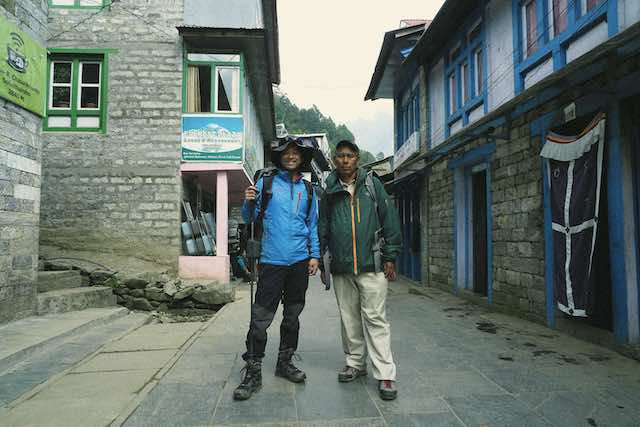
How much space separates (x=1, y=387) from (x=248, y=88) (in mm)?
10092

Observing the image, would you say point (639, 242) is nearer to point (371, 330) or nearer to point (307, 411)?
point (371, 330)

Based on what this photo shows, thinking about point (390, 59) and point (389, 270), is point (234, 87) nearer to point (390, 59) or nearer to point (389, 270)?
point (390, 59)

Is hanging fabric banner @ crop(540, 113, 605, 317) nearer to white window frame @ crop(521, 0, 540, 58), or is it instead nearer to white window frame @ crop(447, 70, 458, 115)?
white window frame @ crop(521, 0, 540, 58)

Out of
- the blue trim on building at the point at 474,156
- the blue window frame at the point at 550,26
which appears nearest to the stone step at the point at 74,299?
the blue trim on building at the point at 474,156

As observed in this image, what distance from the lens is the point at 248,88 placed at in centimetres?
1201

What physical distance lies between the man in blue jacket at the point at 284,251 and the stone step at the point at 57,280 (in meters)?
5.42

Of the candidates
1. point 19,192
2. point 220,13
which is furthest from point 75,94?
point 19,192

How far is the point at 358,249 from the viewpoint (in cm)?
316

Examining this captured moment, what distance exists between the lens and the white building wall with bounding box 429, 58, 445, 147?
9.84 m

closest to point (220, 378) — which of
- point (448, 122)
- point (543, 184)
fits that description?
point (543, 184)

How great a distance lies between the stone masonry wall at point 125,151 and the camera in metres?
9.71

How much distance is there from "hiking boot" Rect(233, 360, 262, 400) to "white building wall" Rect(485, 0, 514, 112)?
6042 millimetres

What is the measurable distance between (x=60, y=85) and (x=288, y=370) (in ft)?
33.0

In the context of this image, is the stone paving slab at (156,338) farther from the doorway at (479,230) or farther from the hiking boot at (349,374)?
the doorway at (479,230)
